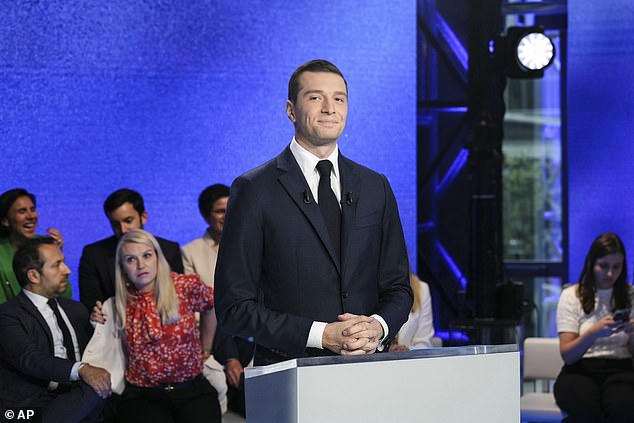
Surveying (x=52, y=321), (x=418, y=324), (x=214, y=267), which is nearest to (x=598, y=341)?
(x=418, y=324)

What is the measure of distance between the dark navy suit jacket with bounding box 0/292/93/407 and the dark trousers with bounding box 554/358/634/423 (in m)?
2.23

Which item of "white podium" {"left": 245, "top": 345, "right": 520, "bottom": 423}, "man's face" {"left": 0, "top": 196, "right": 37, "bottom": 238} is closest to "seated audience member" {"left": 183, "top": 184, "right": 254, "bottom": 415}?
"man's face" {"left": 0, "top": 196, "right": 37, "bottom": 238}

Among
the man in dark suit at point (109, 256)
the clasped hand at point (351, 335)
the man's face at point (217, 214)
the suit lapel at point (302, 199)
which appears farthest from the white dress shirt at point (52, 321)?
the clasped hand at point (351, 335)

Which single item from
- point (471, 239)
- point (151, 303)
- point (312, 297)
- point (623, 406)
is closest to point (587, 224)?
point (471, 239)

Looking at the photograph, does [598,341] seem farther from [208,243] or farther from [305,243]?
[305,243]

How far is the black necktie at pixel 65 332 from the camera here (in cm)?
396

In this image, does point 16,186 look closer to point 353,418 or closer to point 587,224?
point 587,224

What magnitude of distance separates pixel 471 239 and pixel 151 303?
2318 mm

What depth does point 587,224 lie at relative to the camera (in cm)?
567

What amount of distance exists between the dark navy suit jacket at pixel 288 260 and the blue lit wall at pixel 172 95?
10.2ft

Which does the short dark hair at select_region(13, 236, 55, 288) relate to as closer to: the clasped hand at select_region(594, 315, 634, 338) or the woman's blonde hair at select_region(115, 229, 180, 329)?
the woman's blonde hair at select_region(115, 229, 180, 329)

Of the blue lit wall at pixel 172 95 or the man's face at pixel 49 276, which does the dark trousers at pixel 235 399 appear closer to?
the man's face at pixel 49 276

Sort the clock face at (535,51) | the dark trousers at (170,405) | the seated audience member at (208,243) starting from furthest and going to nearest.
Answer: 1. the clock face at (535,51)
2. the seated audience member at (208,243)
3. the dark trousers at (170,405)

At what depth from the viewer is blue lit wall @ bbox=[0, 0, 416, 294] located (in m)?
5.07
